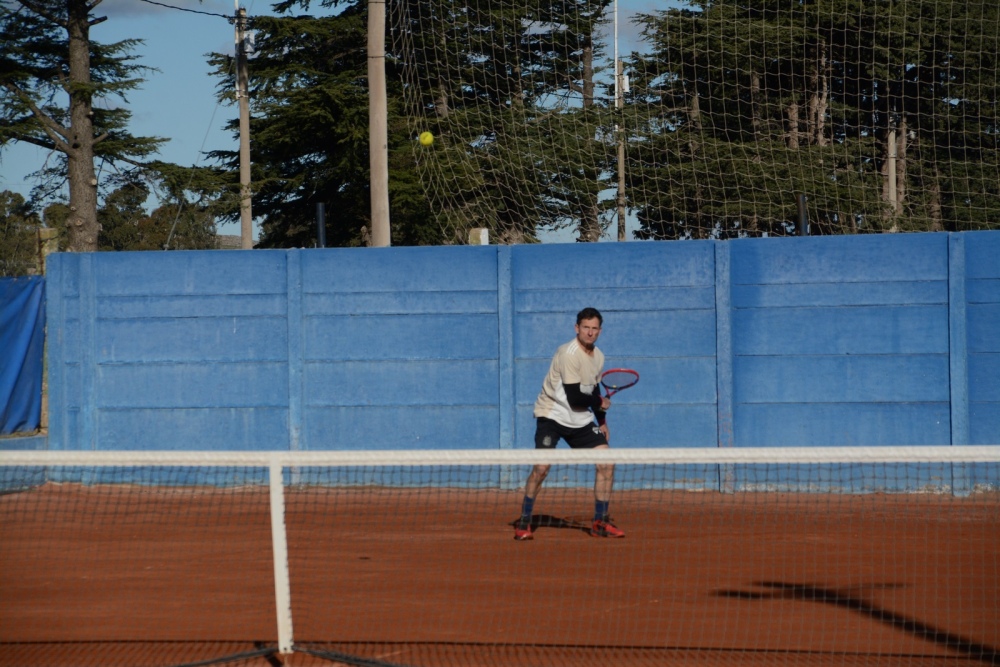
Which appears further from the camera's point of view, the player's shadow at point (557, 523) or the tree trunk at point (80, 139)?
the tree trunk at point (80, 139)

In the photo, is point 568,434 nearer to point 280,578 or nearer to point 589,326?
point 589,326

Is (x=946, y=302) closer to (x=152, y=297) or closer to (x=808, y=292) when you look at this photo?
(x=808, y=292)

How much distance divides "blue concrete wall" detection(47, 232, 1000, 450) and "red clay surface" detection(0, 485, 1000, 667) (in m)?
0.89

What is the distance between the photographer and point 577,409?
31.7 feet

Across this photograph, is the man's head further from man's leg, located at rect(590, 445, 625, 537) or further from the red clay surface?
the red clay surface

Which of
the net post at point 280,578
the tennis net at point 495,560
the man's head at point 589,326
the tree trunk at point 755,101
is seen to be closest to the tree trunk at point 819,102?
the tree trunk at point 755,101

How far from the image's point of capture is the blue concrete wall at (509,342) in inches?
479

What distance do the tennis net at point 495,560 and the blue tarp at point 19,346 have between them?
0.79m

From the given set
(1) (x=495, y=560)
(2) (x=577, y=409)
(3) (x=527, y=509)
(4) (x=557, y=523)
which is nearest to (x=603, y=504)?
(3) (x=527, y=509)

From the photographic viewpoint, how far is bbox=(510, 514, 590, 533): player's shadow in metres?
10.4

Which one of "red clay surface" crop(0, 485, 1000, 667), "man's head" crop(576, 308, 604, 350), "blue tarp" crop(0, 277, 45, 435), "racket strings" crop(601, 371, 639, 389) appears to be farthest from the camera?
"blue tarp" crop(0, 277, 45, 435)

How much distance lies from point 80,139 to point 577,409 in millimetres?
16247

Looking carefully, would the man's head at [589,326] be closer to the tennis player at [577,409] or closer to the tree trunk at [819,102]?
the tennis player at [577,409]

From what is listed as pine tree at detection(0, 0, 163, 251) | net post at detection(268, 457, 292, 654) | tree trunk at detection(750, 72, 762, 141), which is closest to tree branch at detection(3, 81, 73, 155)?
pine tree at detection(0, 0, 163, 251)
